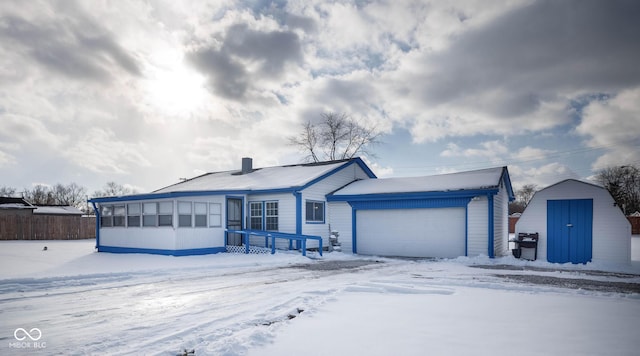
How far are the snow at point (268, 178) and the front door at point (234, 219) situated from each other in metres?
0.83

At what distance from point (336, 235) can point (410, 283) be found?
10780 mm

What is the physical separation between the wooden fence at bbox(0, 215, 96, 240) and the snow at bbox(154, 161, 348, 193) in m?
15.1

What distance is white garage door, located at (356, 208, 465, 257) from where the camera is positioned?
58.4 feet

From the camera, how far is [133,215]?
64.6 feet

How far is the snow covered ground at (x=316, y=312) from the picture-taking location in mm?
5203

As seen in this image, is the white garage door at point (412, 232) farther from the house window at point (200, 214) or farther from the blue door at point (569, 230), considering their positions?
the house window at point (200, 214)

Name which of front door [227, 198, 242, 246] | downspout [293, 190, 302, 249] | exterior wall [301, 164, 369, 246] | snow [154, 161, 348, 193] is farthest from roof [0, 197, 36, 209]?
downspout [293, 190, 302, 249]

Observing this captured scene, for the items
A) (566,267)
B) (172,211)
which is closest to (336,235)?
(172,211)

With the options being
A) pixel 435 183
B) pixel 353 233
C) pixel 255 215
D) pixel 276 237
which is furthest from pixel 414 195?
pixel 255 215

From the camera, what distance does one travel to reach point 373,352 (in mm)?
4914

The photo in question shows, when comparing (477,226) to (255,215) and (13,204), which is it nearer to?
(255,215)

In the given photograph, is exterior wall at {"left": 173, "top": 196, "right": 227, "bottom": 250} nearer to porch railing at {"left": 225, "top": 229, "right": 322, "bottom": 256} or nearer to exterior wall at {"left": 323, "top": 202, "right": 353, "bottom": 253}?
porch railing at {"left": 225, "top": 229, "right": 322, "bottom": 256}

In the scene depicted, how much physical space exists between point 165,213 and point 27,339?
1327 cm

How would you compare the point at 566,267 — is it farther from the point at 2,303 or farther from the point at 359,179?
the point at 2,303
